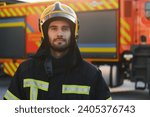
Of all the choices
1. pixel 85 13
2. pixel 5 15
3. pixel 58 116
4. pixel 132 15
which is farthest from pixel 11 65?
pixel 58 116

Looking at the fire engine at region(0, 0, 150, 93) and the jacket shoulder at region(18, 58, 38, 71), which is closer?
the jacket shoulder at region(18, 58, 38, 71)

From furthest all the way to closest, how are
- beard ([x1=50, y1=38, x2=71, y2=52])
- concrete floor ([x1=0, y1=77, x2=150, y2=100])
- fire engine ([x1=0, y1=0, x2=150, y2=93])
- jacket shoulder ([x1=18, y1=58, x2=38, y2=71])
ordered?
concrete floor ([x1=0, y1=77, x2=150, y2=100]), fire engine ([x1=0, y1=0, x2=150, y2=93]), jacket shoulder ([x1=18, y1=58, x2=38, y2=71]), beard ([x1=50, y1=38, x2=71, y2=52])

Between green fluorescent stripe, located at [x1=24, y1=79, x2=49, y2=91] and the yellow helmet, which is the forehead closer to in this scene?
the yellow helmet

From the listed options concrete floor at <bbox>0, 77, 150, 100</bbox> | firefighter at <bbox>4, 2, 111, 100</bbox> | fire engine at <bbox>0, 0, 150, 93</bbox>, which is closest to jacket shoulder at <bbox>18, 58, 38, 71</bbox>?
firefighter at <bbox>4, 2, 111, 100</bbox>

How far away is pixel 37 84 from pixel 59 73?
0.15 meters

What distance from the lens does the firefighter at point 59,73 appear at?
2203 millimetres

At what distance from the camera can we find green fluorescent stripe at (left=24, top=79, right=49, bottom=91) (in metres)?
2.21

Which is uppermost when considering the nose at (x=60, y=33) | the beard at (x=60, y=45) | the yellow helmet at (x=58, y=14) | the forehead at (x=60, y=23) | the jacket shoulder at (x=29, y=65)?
the yellow helmet at (x=58, y=14)

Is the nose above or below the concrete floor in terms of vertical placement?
above

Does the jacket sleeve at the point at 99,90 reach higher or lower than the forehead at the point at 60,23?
lower

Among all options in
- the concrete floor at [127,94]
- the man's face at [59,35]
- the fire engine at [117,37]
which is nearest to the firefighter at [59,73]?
the man's face at [59,35]

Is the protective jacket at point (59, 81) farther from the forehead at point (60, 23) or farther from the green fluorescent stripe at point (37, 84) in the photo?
the forehead at point (60, 23)

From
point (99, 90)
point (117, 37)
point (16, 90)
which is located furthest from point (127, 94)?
point (16, 90)

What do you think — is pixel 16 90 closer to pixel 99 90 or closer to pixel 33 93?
pixel 33 93
